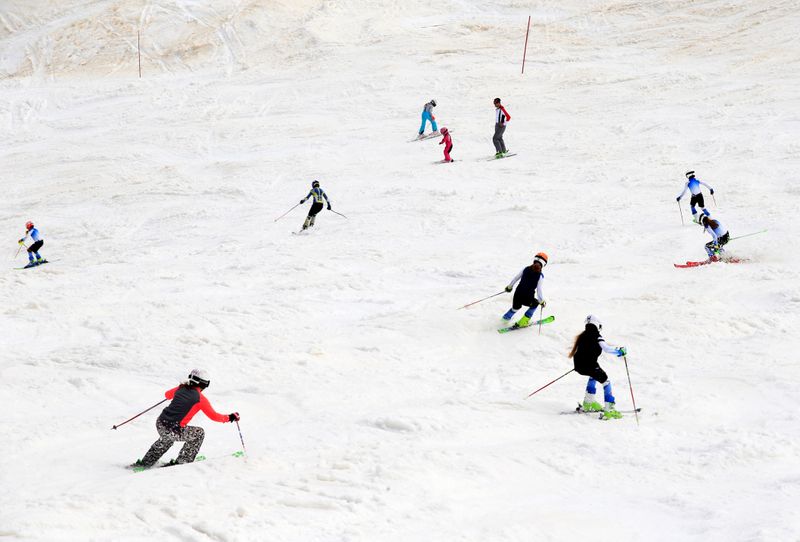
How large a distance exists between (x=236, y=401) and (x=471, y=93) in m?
22.3

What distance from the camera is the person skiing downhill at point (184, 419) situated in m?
8.78

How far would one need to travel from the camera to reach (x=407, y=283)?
1609cm

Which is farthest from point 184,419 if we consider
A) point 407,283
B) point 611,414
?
point 407,283

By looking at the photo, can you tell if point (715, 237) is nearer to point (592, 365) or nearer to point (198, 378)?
point (592, 365)

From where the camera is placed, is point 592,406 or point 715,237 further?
point 715,237

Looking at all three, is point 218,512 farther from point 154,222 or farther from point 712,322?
point 154,222

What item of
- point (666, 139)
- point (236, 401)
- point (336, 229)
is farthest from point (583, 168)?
point (236, 401)

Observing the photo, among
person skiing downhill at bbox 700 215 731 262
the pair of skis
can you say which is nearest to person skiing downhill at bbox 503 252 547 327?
person skiing downhill at bbox 700 215 731 262

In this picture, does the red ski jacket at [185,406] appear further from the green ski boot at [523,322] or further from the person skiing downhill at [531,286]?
the green ski boot at [523,322]

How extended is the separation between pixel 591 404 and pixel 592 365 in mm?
517

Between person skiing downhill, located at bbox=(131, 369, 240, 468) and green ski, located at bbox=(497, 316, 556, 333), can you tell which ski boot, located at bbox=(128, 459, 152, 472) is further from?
green ski, located at bbox=(497, 316, 556, 333)

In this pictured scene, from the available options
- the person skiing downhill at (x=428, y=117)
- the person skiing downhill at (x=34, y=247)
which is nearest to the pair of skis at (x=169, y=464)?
the person skiing downhill at (x=34, y=247)

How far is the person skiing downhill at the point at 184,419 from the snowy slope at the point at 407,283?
1.12 feet

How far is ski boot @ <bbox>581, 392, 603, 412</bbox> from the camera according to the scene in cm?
1037
